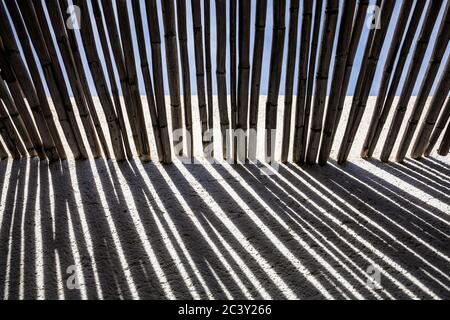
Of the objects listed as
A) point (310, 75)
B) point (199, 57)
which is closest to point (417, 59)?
point (310, 75)

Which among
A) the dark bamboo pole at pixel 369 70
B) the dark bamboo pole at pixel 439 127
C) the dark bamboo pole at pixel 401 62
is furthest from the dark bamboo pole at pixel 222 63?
the dark bamboo pole at pixel 439 127

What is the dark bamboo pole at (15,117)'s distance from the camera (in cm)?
Result: 176

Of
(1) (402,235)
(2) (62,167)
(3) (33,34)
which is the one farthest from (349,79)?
(2) (62,167)

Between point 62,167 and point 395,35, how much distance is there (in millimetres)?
1778

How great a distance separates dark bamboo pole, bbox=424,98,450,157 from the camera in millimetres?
1930

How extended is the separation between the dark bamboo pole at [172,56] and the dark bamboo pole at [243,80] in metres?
0.28

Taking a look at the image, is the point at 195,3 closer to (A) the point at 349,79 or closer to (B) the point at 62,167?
(A) the point at 349,79

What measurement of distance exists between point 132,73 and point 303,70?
2.52ft

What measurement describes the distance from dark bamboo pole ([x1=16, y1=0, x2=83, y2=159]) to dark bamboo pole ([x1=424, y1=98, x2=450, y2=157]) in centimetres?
186

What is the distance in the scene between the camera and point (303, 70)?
1715 millimetres

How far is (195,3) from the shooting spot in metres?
1.54

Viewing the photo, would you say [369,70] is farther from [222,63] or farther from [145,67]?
[145,67]

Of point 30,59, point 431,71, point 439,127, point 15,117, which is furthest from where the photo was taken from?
point 439,127

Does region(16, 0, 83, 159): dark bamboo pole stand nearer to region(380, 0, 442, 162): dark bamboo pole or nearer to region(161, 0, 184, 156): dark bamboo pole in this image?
region(161, 0, 184, 156): dark bamboo pole
